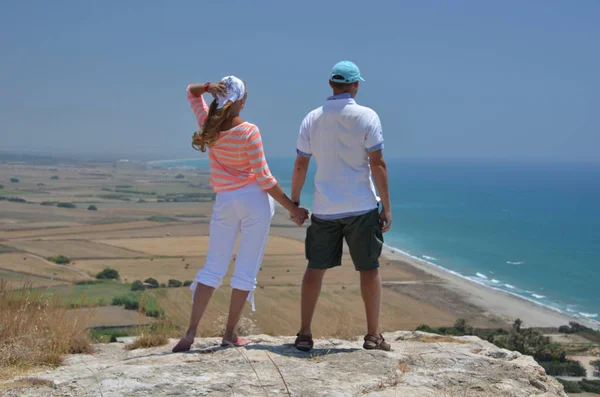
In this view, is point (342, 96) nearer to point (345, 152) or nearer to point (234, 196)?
point (345, 152)

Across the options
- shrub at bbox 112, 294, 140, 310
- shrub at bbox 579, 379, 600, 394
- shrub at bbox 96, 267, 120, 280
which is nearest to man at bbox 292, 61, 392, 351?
shrub at bbox 579, 379, 600, 394

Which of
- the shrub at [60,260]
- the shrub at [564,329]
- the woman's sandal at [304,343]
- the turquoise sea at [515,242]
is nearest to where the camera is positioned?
the woman's sandal at [304,343]

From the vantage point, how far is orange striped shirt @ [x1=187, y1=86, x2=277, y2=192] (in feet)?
15.1

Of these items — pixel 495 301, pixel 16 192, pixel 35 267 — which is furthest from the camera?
pixel 16 192

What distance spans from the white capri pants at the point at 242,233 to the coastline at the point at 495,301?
26.7 metres

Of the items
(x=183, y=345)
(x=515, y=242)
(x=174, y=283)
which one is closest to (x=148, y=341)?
(x=183, y=345)

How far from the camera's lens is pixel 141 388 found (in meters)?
3.63

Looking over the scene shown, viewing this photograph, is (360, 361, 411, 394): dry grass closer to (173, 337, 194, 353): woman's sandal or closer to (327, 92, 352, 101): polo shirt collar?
(173, 337, 194, 353): woman's sandal

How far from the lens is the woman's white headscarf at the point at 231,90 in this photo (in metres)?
4.59

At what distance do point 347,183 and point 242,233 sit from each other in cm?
82

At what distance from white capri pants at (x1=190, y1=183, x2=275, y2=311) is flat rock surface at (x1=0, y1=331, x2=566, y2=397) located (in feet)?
1.66

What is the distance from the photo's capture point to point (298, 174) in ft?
16.2

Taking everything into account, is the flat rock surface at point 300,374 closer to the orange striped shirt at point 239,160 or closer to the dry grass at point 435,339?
the dry grass at point 435,339

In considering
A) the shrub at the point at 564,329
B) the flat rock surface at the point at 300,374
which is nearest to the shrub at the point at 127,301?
the shrub at the point at 564,329
